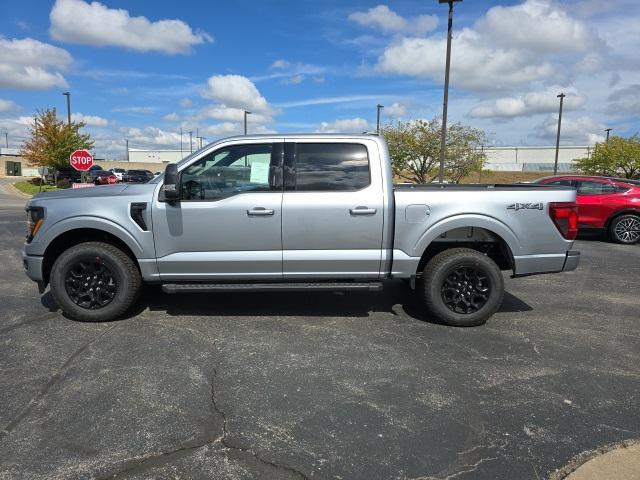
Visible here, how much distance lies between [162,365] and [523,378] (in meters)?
2.94

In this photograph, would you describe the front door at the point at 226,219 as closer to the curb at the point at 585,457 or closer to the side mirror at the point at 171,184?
the side mirror at the point at 171,184

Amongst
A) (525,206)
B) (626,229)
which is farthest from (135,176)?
(525,206)

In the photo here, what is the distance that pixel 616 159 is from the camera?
3575cm

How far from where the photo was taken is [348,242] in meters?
5.05

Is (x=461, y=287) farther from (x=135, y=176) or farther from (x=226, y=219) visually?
(x=135, y=176)

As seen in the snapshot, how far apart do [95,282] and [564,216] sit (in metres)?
4.91

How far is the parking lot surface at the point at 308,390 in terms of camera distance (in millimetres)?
2871

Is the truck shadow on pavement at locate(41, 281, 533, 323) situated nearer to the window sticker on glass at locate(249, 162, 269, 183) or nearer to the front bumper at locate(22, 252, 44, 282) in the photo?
the front bumper at locate(22, 252, 44, 282)

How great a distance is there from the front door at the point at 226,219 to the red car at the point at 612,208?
9245 mm

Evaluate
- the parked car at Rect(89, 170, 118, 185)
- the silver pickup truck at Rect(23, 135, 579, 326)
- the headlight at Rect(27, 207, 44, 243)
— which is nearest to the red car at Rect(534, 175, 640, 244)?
the silver pickup truck at Rect(23, 135, 579, 326)

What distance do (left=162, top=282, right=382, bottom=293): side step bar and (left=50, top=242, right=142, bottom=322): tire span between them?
0.45 meters

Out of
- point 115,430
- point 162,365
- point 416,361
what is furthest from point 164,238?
point 416,361

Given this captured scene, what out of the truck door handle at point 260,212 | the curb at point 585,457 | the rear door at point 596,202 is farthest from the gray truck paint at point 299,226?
the rear door at point 596,202

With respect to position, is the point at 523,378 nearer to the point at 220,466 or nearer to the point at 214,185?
the point at 220,466
